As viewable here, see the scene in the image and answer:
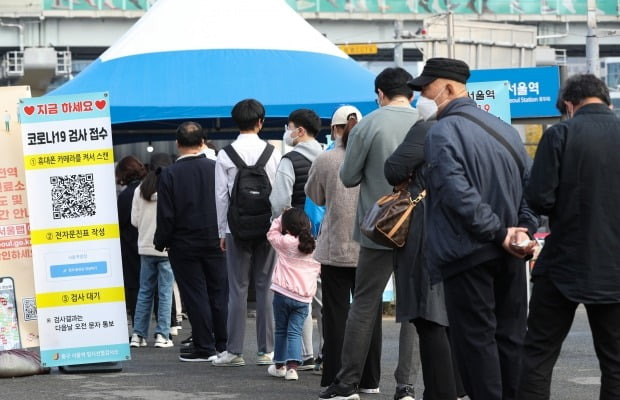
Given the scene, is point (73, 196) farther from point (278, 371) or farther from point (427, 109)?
point (427, 109)

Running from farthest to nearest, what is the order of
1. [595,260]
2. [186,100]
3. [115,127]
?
[115,127] → [186,100] → [595,260]

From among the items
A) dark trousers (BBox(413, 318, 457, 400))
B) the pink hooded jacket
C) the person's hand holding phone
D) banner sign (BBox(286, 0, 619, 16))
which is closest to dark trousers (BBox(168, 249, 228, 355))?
the pink hooded jacket

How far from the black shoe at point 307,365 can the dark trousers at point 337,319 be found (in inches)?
52.7

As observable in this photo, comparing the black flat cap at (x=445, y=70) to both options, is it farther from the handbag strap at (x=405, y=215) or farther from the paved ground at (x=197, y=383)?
the paved ground at (x=197, y=383)

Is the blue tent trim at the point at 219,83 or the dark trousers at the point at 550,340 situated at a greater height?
the blue tent trim at the point at 219,83

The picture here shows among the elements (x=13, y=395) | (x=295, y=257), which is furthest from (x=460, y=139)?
(x=13, y=395)

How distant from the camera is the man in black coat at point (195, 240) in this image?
10102mm

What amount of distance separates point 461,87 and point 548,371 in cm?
133

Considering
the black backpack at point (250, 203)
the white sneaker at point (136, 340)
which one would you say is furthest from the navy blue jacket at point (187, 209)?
the white sneaker at point (136, 340)

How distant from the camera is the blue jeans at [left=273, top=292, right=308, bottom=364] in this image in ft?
29.0

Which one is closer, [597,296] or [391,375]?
[597,296]

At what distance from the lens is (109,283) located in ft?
30.5

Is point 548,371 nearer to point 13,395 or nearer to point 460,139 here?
point 460,139

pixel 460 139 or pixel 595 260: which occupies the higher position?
pixel 460 139
